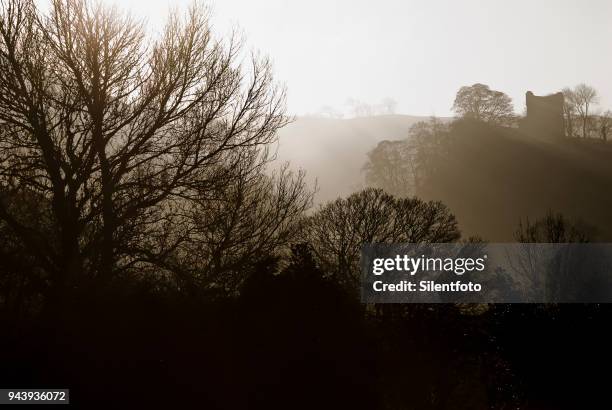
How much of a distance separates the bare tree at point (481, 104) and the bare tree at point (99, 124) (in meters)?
63.6

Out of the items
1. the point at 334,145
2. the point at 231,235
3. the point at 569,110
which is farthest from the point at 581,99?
the point at 231,235

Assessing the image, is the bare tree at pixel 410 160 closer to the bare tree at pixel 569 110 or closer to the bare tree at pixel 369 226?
the bare tree at pixel 569 110

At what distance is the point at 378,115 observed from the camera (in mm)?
152750

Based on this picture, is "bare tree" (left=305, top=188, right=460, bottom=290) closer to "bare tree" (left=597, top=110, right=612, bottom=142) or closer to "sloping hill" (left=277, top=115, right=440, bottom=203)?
"sloping hill" (left=277, top=115, right=440, bottom=203)

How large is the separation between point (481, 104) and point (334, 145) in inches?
1666

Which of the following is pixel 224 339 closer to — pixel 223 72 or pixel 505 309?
pixel 223 72

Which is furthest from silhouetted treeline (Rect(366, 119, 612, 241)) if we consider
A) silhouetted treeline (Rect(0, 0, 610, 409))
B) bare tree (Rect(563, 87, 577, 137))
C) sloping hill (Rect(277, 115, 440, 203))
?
silhouetted treeline (Rect(0, 0, 610, 409))

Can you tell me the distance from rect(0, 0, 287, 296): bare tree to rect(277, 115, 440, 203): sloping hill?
62.6 metres


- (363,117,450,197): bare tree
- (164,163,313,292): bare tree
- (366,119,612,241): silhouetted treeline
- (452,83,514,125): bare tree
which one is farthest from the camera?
(452,83,514,125): bare tree

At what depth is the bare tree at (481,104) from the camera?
2881 inches

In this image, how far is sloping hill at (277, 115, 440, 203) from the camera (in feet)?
302

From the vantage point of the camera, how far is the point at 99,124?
11164 millimetres

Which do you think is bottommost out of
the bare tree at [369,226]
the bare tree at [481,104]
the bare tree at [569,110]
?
the bare tree at [369,226]

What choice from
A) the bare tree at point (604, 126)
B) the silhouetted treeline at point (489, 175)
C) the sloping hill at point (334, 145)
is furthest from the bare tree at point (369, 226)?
the bare tree at point (604, 126)
